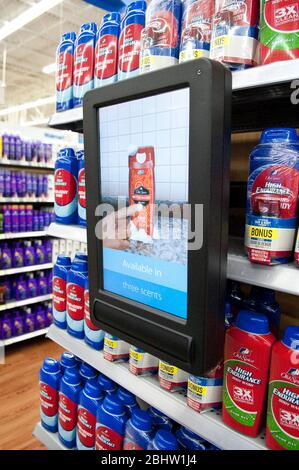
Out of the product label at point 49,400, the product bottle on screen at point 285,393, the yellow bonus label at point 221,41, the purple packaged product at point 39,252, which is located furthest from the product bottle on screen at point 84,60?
the purple packaged product at point 39,252

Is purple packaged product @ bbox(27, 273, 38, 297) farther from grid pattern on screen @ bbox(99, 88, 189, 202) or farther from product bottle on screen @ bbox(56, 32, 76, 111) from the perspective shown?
grid pattern on screen @ bbox(99, 88, 189, 202)

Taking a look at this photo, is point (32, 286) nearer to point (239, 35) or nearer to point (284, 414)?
point (284, 414)

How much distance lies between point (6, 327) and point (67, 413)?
213 centimetres

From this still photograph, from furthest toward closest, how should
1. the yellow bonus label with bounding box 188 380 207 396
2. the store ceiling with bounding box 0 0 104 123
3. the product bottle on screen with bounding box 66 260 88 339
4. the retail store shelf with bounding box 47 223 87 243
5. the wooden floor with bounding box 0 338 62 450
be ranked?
the store ceiling with bounding box 0 0 104 123 → the wooden floor with bounding box 0 338 62 450 → the product bottle on screen with bounding box 66 260 88 339 → the retail store shelf with bounding box 47 223 87 243 → the yellow bonus label with bounding box 188 380 207 396

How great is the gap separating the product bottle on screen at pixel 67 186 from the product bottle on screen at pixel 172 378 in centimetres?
69

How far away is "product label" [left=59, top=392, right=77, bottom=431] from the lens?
4.62ft

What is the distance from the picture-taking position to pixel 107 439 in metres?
1.20

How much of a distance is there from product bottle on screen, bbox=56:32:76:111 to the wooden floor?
2.04 m

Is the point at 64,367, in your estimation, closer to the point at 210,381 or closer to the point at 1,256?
the point at 210,381

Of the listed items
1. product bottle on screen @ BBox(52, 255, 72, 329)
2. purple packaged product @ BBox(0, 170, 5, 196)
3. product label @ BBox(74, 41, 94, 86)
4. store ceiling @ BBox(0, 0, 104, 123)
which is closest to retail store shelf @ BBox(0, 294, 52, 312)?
purple packaged product @ BBox(0, 170, 5, 196)

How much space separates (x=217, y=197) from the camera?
2.00 feet

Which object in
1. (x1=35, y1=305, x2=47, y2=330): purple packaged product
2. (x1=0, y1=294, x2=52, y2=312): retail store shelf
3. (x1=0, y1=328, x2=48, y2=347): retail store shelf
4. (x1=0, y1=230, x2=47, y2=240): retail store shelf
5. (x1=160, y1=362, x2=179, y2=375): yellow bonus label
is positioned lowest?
(x1=0, y1=328, x2=48, y2=347): retail store shelf

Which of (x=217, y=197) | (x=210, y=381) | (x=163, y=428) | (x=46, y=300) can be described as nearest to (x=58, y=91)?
(x=217, y=197)
